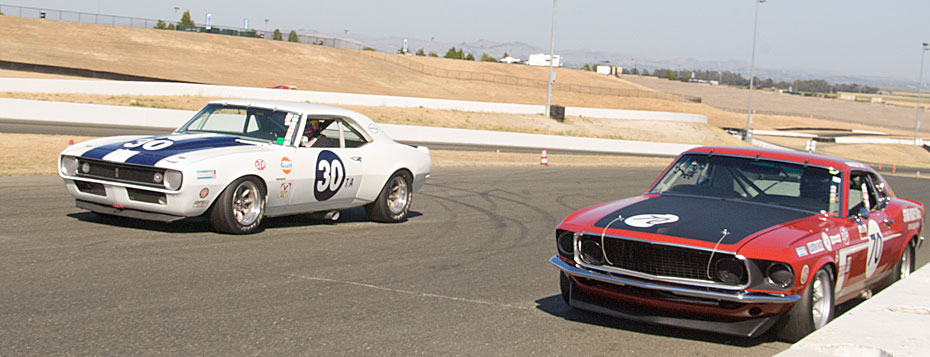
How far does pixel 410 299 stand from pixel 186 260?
2.21 m

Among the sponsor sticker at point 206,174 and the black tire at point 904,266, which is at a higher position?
the sponsor sticker at point 206,174

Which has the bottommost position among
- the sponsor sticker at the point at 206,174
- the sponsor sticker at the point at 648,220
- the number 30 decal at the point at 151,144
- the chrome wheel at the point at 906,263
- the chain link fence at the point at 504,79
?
the chrome wheel at the point at 906,263

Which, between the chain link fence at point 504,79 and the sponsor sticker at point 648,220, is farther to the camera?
the chain link fence at point 504,79

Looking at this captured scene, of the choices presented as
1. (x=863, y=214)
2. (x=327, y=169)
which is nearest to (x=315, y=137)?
(x=327, y=169)

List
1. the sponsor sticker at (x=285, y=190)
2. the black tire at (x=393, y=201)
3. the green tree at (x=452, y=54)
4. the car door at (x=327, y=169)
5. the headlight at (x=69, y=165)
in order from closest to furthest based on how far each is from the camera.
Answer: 1. the headlight at (x=69, y=165)
2. the sponsor sticker at (x=285, y=190)
3. the car door at (x=327, y=169)
4. the black tire at (x=393, y=201)
5. the green tree at (x=452, y=54)

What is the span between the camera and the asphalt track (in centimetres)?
512

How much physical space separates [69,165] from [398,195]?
3919 mm

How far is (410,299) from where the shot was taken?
6.48m

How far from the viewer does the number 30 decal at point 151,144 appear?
8.73 m

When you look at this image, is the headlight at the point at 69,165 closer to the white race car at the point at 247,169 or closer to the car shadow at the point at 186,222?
the white race car at the point at 247,169

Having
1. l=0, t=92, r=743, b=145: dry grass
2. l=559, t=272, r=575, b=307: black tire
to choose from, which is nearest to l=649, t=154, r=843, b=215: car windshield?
l=559, t=272, r=575, b=307: black tire

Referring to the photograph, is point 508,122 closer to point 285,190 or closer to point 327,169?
point 327,169

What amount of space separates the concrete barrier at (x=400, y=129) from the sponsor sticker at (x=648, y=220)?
93.4 ft

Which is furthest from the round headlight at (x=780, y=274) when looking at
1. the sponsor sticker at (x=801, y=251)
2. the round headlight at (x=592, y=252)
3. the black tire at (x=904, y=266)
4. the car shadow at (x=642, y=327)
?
the black tire at (x=904, y=266)
